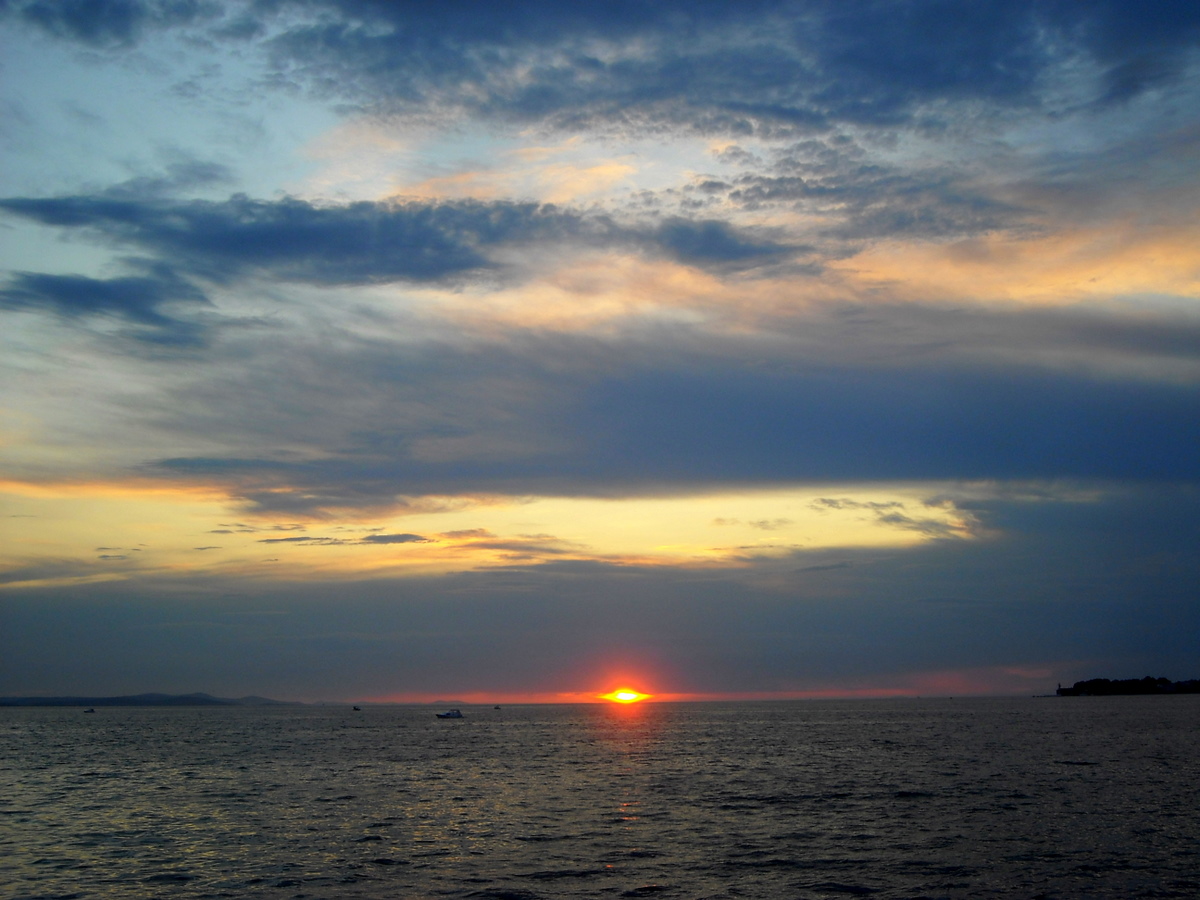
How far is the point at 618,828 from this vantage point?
4903cm

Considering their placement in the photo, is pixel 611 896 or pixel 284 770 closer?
pixel 611 896

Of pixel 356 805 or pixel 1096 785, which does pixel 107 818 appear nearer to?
pixel 356 805

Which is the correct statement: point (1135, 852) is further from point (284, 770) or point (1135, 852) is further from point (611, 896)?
point (284, 770)

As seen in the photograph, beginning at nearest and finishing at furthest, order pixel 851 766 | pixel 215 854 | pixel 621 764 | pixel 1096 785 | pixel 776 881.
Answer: pixel 776 881 < pixel 215 854 < pixel 1096 785 < pixel 851 766 < pixel 621 764

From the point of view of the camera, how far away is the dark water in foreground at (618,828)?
3634cm

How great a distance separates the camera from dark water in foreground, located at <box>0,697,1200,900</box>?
119 ft

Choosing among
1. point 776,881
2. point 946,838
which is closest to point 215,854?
point 776,881

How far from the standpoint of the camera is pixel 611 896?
33625 mm

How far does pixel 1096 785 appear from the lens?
216 ft

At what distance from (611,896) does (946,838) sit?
20.9 metres

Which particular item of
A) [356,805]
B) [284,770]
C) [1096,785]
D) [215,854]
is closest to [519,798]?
[356,805]

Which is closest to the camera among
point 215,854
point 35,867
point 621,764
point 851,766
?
point 35,867

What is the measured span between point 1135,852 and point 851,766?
149 ft

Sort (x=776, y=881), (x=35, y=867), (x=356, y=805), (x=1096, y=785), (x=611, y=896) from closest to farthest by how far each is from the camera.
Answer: (x=611, y=896) → (x=776, y=881) → (x=35, y=867) → (x=356, y=805) → (x=1096, y=785)
